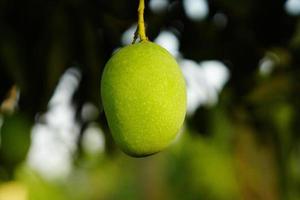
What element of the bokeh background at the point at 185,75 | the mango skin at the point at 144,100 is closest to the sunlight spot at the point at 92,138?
the bokeh background at the point at 185,75

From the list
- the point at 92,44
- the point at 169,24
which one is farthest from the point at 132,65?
the point at 169,24

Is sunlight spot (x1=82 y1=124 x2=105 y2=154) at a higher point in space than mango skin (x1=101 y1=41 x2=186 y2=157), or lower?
lower

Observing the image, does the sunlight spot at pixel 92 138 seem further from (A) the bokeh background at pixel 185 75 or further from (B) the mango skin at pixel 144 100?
(B) the mango skin at pixel 144 100

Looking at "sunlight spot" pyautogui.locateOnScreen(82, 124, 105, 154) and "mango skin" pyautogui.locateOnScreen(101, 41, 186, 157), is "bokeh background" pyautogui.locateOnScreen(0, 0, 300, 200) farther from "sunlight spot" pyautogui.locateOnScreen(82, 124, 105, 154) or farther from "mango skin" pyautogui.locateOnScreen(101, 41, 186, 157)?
"mango skin" pyautogui.locateOnScreen(101, 41, 186, 157)

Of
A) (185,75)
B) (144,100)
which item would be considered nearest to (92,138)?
(185,75)

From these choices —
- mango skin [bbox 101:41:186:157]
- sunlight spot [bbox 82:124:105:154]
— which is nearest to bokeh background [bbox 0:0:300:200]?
sunlight spot [bbox 82:124:105:154]

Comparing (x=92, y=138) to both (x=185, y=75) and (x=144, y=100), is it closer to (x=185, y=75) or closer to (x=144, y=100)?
(x=185, y=75)
